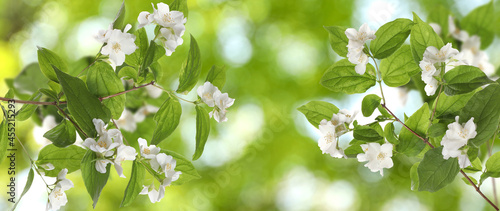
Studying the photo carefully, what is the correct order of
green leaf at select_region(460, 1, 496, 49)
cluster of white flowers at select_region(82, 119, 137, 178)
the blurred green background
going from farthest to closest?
the blurred green background < green leaf at select_region(460, 1, 496, 49) < cluster of white flowers at select_region(82, 119, 137, 178)

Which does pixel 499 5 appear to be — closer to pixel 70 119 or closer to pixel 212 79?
pixel 212 79

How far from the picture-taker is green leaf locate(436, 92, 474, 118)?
33 cm

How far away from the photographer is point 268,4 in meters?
1.62

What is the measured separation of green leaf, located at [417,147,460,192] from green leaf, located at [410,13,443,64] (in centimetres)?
7

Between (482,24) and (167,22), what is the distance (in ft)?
1.56

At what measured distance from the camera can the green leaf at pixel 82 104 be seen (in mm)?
301


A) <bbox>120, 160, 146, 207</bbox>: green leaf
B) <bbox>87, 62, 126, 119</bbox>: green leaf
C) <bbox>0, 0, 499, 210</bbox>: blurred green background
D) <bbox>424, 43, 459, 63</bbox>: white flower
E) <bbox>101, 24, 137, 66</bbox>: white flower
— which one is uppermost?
<bbox>101, 24, 137, 66</bbox>: white flower

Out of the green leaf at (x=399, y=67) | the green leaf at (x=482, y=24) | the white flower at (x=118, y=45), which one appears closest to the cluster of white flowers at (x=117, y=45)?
the white flower at (x=118, y=45)

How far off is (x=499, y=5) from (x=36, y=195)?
4.93 ft

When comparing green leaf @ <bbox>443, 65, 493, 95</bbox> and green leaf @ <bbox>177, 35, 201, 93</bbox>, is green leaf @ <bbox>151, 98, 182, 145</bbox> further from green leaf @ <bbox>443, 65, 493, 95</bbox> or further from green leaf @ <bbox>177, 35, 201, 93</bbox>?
green leaf @ <bbox>443, 65, 493, 95</bbox>

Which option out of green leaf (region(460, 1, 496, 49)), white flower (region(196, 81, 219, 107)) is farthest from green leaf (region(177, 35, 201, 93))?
green leaf (region(460, 1, 496, 49))

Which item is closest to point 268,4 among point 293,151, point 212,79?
point 293,151

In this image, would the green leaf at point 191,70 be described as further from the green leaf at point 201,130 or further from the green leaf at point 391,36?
the green leaf at point 391,36

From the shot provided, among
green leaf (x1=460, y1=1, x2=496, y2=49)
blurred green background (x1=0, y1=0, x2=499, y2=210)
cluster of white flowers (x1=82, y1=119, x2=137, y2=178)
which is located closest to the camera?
cluster of white flowers (x1=82, y1=119, x2=137, y2=178)
